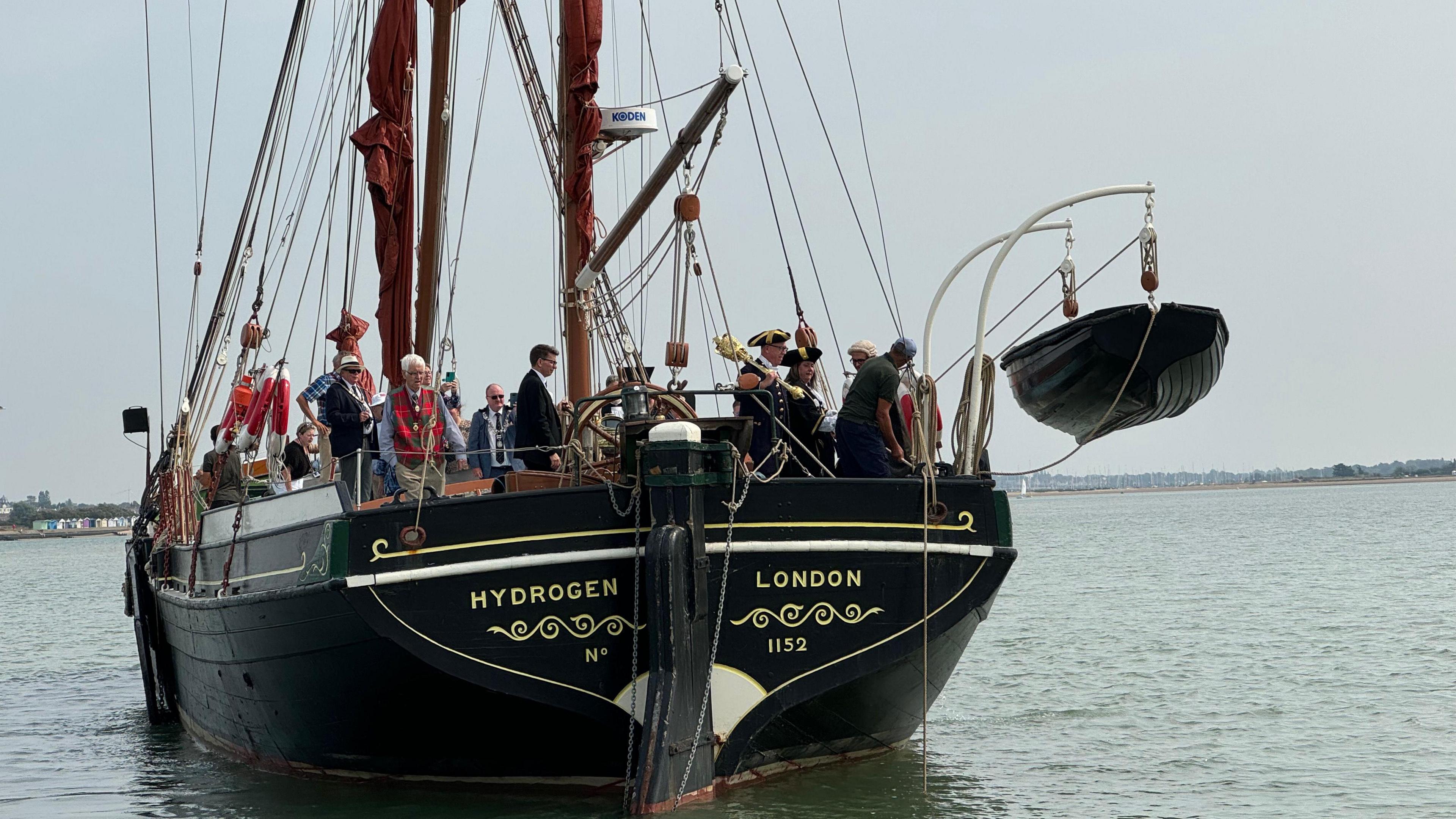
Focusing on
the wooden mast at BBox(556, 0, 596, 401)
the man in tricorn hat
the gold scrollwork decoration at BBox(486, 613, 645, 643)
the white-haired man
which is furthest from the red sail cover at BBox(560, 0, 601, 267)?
the gold scrollwork decoration at BBox(486, 613, 645, 643)

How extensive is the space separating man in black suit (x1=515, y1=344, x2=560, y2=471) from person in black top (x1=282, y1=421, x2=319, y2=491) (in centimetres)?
186

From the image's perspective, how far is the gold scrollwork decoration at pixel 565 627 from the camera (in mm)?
8586

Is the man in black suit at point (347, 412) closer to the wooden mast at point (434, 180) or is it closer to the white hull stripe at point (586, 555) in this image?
the wooden mast at point (434, 180)

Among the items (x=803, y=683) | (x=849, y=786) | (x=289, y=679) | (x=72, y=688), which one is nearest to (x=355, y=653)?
(x=289, y=679)

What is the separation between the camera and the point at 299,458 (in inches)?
505

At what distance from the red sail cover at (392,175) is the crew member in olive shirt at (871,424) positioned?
5.51 meters

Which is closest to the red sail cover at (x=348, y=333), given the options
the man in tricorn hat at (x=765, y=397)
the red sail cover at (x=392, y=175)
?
the red sail cover at (x=392, y=175)

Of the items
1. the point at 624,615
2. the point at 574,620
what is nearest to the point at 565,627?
the point at 574,620

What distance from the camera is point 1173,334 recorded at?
9.39 metres

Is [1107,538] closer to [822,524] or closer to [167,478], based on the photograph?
[167,478]

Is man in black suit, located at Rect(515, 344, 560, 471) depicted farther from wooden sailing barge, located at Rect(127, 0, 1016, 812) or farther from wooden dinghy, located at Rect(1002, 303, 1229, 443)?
wooden dinghy, located at Rect(1002, 303, 1229, 443)

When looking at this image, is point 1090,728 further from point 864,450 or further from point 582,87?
point 582,87

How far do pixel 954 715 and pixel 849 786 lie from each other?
445 cm

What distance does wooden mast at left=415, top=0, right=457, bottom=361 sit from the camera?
44.4ft
